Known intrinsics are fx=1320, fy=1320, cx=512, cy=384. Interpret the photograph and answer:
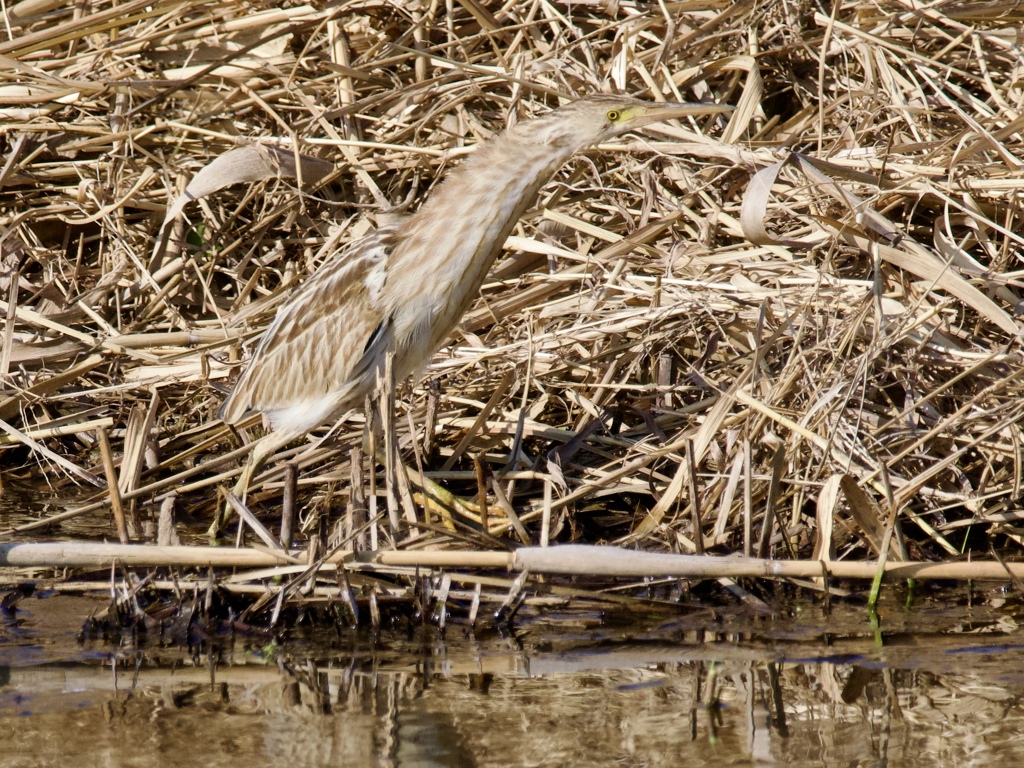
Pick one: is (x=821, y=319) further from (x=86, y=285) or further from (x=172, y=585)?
(x=86, y=285)

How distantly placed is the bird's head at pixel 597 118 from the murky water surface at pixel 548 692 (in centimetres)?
117

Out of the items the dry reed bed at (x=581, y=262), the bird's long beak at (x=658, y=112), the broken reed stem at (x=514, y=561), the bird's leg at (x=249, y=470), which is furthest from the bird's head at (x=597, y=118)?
the broken reed stem at (x=514, y=561)

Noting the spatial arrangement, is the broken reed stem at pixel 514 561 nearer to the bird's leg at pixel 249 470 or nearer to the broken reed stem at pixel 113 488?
the broken reed stem at pixel 113 488

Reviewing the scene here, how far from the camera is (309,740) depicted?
6.65 ft

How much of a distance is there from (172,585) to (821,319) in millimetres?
1610

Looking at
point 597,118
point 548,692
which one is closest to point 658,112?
point 597,118

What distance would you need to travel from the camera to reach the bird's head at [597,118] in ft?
10.3

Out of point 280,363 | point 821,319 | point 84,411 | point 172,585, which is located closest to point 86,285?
point 84,411

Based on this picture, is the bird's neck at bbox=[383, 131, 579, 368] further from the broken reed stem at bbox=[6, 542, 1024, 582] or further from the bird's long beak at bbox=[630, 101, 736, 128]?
the broken reed stem at bbox=[6, 542, 1024, 582]

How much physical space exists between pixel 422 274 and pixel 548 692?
3.97 ft

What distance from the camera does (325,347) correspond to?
3.23m

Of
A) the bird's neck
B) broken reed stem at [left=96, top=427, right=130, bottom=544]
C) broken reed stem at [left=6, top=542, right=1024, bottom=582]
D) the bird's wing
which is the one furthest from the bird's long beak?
broken reed stem at [left=96, top=427, right=130, bottom=544]

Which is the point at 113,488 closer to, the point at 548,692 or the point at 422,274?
the point at 422,274

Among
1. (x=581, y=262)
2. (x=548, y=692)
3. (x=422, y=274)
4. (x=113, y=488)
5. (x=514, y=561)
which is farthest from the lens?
(x=581, y=262)
